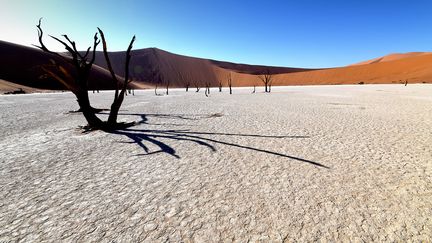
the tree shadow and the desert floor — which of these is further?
the tree shadow

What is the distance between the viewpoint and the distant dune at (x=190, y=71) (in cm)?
5253

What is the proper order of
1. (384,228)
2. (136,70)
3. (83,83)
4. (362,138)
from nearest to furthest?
(384,228), (362,138), (83,83), (136,70)

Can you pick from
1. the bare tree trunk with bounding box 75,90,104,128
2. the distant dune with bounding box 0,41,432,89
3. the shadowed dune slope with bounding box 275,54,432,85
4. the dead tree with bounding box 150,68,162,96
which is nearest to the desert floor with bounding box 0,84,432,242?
the bare tree trunk with bounding box 75,90,104,128

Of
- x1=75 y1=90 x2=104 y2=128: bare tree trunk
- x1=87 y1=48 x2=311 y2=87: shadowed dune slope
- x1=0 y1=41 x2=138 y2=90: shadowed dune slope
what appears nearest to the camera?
x1=75 y1=90 x2=104 y2=128: bare tree trunk

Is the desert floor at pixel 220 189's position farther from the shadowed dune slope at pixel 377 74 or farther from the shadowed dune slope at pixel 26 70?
the shadowed dune slope at pixel 377 74

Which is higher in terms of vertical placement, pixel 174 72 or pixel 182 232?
pixel 174 72

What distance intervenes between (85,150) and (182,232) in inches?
147

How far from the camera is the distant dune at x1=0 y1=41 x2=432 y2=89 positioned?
52531 millimetres

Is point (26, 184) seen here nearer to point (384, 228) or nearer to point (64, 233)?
point (64, 233)

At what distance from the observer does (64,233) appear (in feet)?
7.23

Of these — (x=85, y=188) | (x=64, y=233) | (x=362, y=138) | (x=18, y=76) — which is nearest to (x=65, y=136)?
(x=85, y=188)

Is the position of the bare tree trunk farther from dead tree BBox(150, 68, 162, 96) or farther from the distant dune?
dead tree BBox(150, 68, 162, 96)

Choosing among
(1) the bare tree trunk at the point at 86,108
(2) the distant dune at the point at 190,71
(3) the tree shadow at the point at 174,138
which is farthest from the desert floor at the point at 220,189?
(2) the distant dune at the point at 190,71

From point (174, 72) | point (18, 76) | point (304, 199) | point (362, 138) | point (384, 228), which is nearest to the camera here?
point (384, 228)
